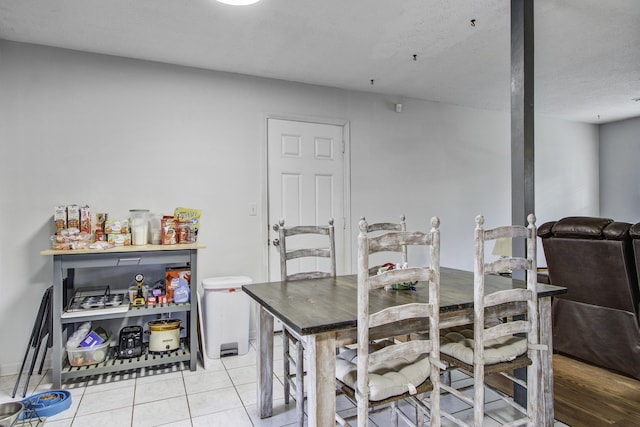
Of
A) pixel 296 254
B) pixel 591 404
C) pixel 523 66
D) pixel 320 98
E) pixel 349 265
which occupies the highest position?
pixel 320 98

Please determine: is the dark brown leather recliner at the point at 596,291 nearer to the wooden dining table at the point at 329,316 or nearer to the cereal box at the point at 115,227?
the wooden dining table at the point at 329,316

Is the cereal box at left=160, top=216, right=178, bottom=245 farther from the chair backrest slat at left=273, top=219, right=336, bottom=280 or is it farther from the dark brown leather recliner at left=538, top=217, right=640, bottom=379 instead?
the dark brown leather recliner at left=538, top=217, right=640, bottom=379

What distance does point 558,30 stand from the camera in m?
2.99

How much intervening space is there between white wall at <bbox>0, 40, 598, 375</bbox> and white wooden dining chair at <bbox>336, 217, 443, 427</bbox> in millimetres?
2327

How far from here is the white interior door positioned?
3941 millimetres

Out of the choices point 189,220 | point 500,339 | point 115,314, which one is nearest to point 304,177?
point 189,220

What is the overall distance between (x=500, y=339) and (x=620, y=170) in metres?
5.53

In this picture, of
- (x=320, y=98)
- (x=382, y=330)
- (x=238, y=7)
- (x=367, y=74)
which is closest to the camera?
(x=382, y=330)

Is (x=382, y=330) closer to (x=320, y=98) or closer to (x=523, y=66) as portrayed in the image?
(x=523, y=66)

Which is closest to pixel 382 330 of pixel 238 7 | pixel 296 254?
pixel 296 254

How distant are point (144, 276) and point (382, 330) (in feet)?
8.01

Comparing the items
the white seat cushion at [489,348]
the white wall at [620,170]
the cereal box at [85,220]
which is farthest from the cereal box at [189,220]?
the white wall at [620,170]

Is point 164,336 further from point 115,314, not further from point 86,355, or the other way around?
point 86,355

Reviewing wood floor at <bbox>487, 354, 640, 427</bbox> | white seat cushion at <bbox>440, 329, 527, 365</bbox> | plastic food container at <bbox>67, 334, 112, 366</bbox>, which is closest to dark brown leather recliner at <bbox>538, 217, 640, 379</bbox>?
wood floor at <bbox>487, 354, 640, 427</bbox>
